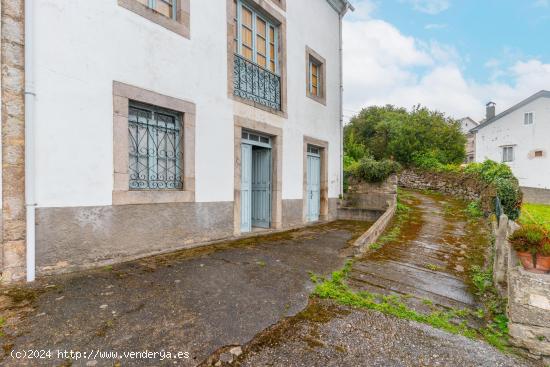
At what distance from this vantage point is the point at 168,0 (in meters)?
5.70

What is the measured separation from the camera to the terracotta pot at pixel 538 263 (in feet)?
10.4

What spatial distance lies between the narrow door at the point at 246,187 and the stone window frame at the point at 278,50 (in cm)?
122

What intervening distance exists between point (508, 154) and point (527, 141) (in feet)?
5.39

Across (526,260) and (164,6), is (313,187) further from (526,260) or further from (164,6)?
(526,260)

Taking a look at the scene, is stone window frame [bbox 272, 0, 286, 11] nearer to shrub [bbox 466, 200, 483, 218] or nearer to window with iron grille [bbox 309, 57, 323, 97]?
window with iron grille [bbox 309, 57, 323, 97]

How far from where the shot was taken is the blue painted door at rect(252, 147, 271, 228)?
8.45 m

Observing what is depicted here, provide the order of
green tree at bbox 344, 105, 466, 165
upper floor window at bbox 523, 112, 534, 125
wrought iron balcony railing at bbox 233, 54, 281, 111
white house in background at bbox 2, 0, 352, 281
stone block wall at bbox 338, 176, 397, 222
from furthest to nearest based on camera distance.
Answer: upper floor window at bbox 523, 112, 534, 125 → green tree at bbox 344, 105, 466, 165 → stone block wall at bbox 338, 176, 397, 222 → wrought iron balcony railing at bbox 233, 54, 281, 111 → white house in background at bbox 2, 0, 352, 281

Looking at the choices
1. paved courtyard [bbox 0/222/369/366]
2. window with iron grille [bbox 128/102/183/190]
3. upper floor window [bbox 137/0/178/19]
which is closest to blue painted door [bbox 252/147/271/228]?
window with iron grille [bbox 128/102/183/190]

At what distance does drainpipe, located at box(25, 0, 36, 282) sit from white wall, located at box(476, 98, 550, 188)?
2633 centimetres

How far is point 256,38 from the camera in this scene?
7.80 meters

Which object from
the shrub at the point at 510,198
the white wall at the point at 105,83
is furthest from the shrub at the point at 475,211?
the white wall at the point at 105,83

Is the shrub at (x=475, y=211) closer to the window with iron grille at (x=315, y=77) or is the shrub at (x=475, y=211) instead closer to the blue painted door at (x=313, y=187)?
the blue painted door at (x=313, y=187)

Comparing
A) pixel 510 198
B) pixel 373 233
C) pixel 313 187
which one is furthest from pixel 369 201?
pixel 373 233

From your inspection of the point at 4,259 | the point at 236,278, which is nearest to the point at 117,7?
the point at 4,259
